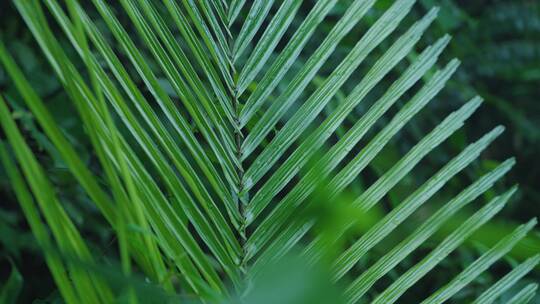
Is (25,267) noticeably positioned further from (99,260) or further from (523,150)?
(523,150)

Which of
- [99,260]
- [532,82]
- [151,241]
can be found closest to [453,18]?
[532,82]

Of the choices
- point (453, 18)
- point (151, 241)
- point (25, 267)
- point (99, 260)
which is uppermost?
point (453, 18)

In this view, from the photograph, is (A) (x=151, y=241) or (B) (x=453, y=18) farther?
(B) (x=453, y=18)

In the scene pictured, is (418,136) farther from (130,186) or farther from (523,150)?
(130,186)

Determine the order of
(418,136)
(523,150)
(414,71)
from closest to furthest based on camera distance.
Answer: (414,71)
(418,136)
(523,150)

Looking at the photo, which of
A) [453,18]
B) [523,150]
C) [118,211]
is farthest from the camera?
[523,150]

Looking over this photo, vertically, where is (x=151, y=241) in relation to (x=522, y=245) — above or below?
below
